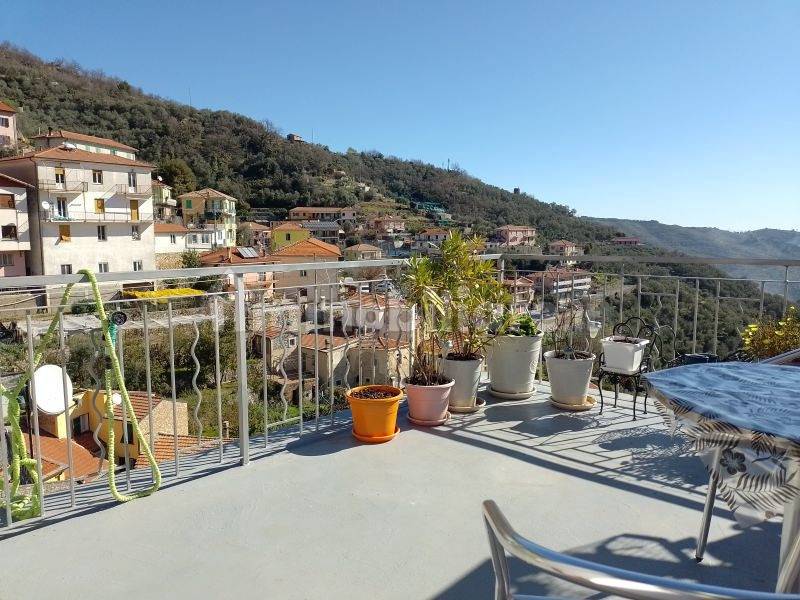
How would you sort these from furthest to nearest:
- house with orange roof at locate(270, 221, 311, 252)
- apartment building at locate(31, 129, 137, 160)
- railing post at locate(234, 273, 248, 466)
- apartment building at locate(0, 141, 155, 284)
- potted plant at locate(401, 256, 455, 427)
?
1. house with orange roof at locate(270, 221, 311, 252)
2. apartment building at locate(31, 129, 137, 160)
3. apartment building at locate(0, 141, 155, 284)
4. potted plant at locate(401, 256, 455, 427)
5. railing post at locate(234, 273, 248, 466)

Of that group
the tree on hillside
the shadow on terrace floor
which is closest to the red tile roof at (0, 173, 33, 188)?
the tree on hillside

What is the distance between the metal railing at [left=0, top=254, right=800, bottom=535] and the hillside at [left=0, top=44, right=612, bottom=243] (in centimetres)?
3104

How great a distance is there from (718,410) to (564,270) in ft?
9.83

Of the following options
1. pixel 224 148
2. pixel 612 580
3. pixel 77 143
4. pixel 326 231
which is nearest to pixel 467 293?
pixel 612 580

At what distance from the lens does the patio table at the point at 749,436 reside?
43.9 inches

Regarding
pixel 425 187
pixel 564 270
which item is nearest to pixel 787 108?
pixel 564 270

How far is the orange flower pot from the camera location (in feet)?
10.1

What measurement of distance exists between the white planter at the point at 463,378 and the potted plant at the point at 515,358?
348 mm

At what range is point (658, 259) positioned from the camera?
3609 millimetres

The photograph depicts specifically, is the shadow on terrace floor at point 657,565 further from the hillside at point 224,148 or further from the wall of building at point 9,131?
the wall of building at point 9,131

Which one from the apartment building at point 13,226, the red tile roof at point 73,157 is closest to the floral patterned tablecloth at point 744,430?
the apartment building at point 13,226

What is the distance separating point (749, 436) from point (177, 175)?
154ft

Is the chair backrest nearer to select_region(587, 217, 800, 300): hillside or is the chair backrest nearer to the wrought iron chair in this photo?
the wrought iron chair

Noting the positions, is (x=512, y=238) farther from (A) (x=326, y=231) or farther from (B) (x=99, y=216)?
(A) (x=326, y=231)
